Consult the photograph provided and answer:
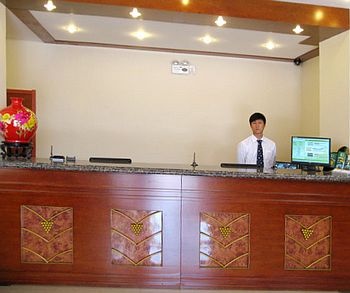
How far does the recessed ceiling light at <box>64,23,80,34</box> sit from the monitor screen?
3.21m

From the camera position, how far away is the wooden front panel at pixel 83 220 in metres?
2.75

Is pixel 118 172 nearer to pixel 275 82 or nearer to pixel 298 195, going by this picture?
pixel 298 195

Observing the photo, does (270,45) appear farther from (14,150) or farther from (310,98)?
(14,150)

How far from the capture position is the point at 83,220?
109 inches

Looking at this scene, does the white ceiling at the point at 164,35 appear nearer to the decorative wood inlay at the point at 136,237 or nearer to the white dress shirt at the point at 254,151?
the white dress shirt at the point at 254,151

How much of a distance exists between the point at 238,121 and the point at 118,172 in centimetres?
371

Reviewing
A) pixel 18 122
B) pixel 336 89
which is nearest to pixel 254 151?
pixel 336 89

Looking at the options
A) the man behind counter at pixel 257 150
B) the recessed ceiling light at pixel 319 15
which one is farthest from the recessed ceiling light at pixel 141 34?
the recessed ceiling light at pixel 319 15

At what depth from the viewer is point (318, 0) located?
Answer: 3.91m

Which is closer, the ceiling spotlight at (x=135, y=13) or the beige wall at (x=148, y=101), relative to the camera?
the ceiling spotlight at (x=135, y=13)

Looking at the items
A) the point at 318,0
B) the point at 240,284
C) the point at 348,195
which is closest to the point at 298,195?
the point at 348,195

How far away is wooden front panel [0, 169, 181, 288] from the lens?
9.02 ft

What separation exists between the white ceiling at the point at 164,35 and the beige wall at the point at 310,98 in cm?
34

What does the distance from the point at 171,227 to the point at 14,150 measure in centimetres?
151
